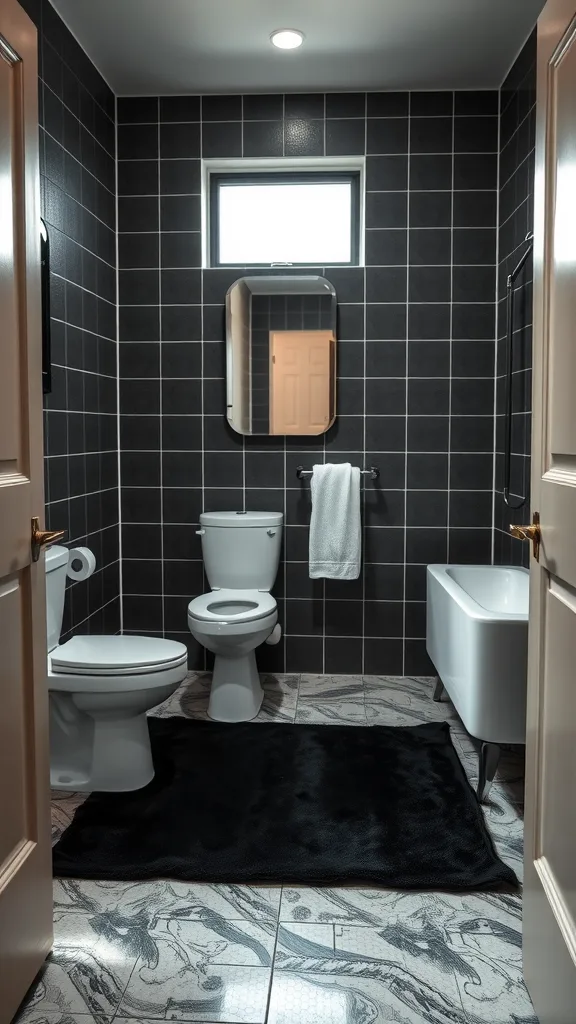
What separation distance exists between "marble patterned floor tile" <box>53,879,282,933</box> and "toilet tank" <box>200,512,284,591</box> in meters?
1.58

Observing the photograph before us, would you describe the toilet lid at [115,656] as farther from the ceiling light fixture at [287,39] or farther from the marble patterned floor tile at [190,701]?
the ceiling light fixture at [287,39]

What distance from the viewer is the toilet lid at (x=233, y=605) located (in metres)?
3.05

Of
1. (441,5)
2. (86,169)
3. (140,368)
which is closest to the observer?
(441,5)

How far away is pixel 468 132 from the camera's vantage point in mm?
3482

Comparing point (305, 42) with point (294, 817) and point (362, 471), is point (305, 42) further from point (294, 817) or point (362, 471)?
point (294, 817)

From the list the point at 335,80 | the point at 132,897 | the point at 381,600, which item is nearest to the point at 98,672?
the point at 132,897

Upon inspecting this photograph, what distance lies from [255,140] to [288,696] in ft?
7.88

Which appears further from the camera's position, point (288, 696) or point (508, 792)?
point (288, 696)

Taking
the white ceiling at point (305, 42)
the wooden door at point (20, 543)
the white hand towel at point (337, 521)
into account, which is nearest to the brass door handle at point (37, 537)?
the wooden door at point (20, 543)

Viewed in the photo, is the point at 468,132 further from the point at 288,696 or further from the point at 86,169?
the point at 288,696

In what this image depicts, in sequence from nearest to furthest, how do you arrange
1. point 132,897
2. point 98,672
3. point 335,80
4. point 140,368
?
point 132,897, point 98,672, point 335,80, point 140,368

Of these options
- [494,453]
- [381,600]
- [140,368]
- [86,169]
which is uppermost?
[86,169]

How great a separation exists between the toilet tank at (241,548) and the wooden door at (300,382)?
17.5 inches

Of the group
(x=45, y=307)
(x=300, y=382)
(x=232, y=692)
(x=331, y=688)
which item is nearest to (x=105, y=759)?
(x=232, y=692)
